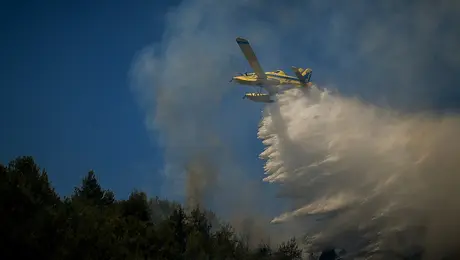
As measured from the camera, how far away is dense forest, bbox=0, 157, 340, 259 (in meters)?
34.4

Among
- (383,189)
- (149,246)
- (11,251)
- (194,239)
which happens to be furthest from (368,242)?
(11,251)

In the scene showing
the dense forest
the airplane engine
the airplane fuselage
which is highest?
the airplane fuselage

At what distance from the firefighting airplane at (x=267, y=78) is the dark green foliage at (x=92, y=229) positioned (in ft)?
69.1

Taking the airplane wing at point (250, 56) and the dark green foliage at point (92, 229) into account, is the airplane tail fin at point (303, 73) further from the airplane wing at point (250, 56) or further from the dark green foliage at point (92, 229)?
the dark green foliage at point (92, 229)

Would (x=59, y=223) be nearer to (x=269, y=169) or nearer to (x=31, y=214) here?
(x=31, y=214)

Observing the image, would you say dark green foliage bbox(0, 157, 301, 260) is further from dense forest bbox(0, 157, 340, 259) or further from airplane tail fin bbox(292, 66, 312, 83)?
airplane tail fin bbox(292, 66, 312, 83)

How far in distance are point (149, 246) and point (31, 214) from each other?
747 inches

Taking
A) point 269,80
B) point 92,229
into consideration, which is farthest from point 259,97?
point 92,229

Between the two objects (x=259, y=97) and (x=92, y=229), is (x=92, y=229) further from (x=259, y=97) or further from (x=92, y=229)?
(x=259, y=97)

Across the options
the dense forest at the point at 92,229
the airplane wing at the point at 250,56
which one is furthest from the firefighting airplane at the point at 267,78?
the dense forest at the point at 92,229

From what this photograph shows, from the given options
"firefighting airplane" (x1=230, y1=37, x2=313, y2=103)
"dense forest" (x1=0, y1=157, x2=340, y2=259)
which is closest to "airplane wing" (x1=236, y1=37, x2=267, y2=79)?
"firefighting airplane" (x1=230, y1=37, x2=313, y2=103)

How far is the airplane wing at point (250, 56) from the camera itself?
7512 cm

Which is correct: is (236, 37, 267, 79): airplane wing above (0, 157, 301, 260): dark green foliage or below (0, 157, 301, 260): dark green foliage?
above

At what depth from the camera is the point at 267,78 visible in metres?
75.1
